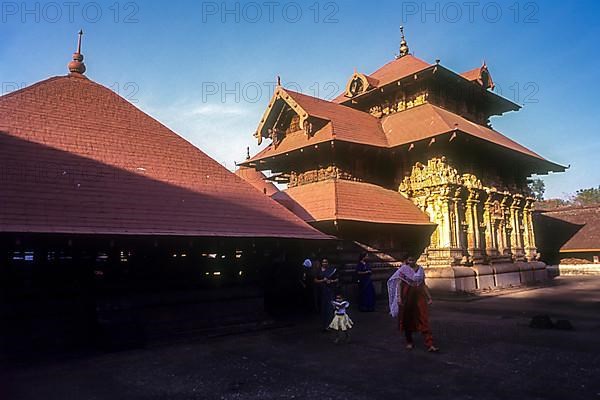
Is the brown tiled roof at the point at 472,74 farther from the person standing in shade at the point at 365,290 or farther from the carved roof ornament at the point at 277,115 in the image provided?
the person standing in shade at the point at 365,290

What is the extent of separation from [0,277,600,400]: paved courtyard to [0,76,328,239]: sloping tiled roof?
7.87 ft

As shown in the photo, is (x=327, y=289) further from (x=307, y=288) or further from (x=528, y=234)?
(x=528, y=234)

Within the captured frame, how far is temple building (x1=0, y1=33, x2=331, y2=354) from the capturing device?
327 inches

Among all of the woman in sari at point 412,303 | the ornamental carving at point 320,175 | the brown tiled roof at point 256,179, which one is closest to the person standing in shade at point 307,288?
the woman in sari at point 412,303

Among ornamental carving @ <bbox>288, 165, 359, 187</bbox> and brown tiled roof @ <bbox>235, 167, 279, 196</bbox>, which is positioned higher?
brown tiled roof @ <bbox>235, 167, 279, 196</bbox>

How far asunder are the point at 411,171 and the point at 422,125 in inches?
80.7

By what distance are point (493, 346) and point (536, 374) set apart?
1.97 meters

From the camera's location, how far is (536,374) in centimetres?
624

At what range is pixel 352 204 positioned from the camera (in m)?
15.8

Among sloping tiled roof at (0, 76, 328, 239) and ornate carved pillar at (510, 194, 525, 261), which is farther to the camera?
ornate carved pillar at (510, 194, 525, 261)

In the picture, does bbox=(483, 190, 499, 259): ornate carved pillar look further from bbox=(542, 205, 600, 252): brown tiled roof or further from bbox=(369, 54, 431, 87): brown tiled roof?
bbox=(542, 205, 600, 252): brown tiled roof

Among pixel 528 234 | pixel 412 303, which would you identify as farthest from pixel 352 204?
pixel 528 234

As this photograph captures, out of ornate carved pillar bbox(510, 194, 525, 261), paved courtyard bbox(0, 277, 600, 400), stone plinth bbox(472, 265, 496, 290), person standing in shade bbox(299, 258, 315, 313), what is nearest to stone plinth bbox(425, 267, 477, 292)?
stone plinth bbox(472, 265, 496, 290)

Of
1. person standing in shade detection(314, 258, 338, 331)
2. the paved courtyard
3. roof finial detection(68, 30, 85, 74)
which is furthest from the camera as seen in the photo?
roof finial detection(68, 30, 85, 74)
